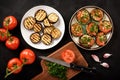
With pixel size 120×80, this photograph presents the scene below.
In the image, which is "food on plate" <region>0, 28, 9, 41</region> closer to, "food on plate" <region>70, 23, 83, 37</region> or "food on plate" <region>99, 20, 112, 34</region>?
"food on plate" <region>70, 23, 83, 37</region>

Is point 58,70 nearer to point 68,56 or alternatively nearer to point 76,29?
point 68,56

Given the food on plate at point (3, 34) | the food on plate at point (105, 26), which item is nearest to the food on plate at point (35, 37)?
the food on plate at point (3, 34)

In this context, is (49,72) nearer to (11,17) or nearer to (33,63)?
(33,63)

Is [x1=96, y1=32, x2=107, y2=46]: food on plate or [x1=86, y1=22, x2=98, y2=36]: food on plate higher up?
[x1=86, y1=22, x2=98, y2=36]: food on plate

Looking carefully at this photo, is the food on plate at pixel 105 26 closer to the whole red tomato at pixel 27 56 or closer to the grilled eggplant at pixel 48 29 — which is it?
the grilled eggplant at pixel 48 29

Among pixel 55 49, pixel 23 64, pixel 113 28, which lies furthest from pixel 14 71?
pixel 113 28

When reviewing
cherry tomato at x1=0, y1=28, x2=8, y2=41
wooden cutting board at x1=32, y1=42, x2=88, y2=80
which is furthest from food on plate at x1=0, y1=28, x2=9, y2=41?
wooden cutting board at x1=32, y1=42, x2=88, y2=80
